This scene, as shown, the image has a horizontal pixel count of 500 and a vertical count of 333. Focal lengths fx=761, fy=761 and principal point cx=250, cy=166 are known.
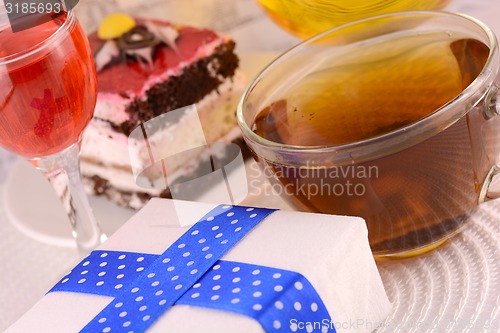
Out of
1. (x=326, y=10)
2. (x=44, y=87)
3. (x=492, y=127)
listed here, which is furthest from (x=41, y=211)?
(x=492, y=127)

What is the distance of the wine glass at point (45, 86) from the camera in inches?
33.9

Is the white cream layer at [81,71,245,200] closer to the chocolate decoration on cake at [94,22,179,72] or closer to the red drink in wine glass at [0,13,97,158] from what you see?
the chocolate decoration on cake at [94,22,179,72]

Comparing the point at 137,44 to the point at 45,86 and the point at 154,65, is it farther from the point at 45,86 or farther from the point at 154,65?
the point at 45,86

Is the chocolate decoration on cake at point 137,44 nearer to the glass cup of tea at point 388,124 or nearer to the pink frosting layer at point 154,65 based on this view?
the pink frosting layer at point 154,65

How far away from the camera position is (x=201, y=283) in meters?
0.68

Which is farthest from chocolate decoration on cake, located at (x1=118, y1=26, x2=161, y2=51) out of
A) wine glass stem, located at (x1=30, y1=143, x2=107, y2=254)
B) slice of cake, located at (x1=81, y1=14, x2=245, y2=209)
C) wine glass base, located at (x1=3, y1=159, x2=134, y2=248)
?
wine glass stem, located at (x1=30, y1=143, x2=107, y2=254)

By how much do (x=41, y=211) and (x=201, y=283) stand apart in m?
0.63

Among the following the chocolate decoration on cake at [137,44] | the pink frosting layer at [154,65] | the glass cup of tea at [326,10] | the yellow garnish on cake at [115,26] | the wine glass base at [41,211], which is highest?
the glass cup of tea at [326,10]

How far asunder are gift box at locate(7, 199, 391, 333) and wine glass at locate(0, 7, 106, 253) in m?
0.19

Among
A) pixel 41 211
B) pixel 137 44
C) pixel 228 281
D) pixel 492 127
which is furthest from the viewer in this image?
pixel 137 44

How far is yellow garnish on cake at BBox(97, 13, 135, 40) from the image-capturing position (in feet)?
4.49

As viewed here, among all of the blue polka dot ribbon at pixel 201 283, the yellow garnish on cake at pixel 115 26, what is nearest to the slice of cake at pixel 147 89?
the yellow garnish on cake at pixel 115 26

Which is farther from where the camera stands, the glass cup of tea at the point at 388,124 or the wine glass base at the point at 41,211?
the wine glass base at the point at 41,211

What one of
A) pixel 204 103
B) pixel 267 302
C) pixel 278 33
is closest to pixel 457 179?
pixel 267 302
